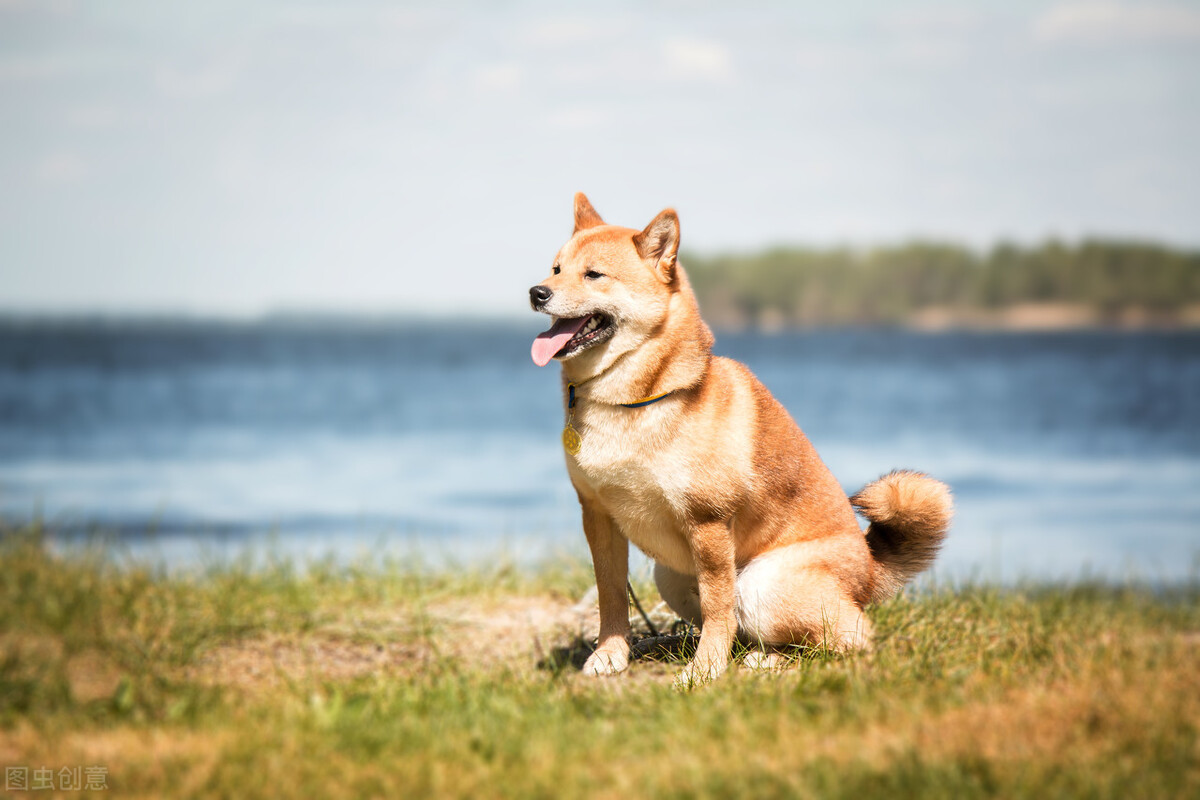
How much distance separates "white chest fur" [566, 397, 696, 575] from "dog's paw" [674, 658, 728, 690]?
19.6 inches

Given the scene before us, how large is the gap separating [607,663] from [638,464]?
1021 millimetres

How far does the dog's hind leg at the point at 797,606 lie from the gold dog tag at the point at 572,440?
3.19 feet

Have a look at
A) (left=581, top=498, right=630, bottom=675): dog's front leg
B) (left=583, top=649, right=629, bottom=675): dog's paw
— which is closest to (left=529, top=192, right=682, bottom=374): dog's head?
(left=581, top=498, right=630, bottom=675): dog's front leg

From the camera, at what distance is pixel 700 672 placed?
4.20 m

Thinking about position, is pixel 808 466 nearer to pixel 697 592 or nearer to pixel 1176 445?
pixel 697 592

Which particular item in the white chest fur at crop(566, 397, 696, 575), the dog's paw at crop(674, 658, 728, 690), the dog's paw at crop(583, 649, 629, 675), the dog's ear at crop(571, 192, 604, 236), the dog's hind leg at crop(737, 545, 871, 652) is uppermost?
the dog's ear at crop(571, 192, 604, 236)

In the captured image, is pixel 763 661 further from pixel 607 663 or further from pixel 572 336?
pixel 572 336

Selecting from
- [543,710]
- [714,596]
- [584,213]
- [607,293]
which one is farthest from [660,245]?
[543,710]

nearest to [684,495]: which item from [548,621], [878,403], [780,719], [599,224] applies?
[780,719]

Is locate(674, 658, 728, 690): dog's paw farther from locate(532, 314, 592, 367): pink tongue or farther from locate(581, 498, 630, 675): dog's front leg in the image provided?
locate(532, 314, 592, 367): pink tongue

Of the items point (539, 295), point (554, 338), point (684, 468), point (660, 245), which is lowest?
point (684, 468)

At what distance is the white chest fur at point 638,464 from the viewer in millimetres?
4180

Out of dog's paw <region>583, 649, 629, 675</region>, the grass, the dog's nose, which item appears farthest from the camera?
dog's paw <region>583, 649, 629, 675</region>

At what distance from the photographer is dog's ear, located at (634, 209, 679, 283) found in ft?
13.8
